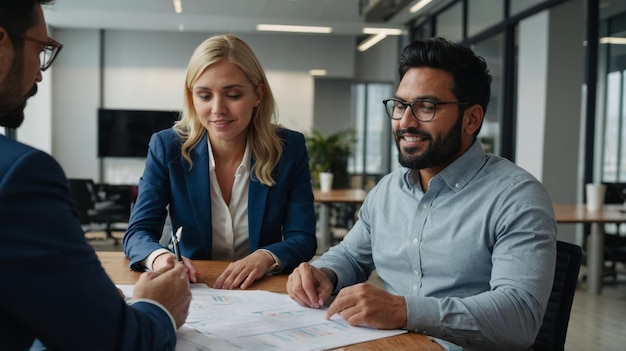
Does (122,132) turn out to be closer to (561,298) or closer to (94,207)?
(94,207)

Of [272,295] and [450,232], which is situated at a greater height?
[450,232]

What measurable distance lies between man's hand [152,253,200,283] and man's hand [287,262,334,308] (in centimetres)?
28

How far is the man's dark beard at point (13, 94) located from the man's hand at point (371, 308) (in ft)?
2.32

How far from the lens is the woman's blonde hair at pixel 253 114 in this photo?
1.92 meters

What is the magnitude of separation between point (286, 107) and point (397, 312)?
9.30 meters

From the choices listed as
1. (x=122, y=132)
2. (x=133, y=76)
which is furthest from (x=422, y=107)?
(x=133, y=76)

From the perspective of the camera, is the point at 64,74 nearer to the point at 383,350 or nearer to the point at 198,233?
the point at 198,233

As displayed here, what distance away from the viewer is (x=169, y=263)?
158cm

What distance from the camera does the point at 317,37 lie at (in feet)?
34.2

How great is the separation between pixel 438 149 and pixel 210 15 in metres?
7.83

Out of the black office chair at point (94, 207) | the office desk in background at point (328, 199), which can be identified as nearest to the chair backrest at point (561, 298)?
the office desk in background at point (328, 199)

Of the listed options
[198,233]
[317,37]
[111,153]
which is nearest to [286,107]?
[317,37]

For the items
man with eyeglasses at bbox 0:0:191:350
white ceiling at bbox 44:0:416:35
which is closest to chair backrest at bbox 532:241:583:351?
man with eyeglasses at bbox 0:0:191:350

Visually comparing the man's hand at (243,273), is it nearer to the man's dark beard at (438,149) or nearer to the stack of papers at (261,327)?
the stack of papers at (261,327)
